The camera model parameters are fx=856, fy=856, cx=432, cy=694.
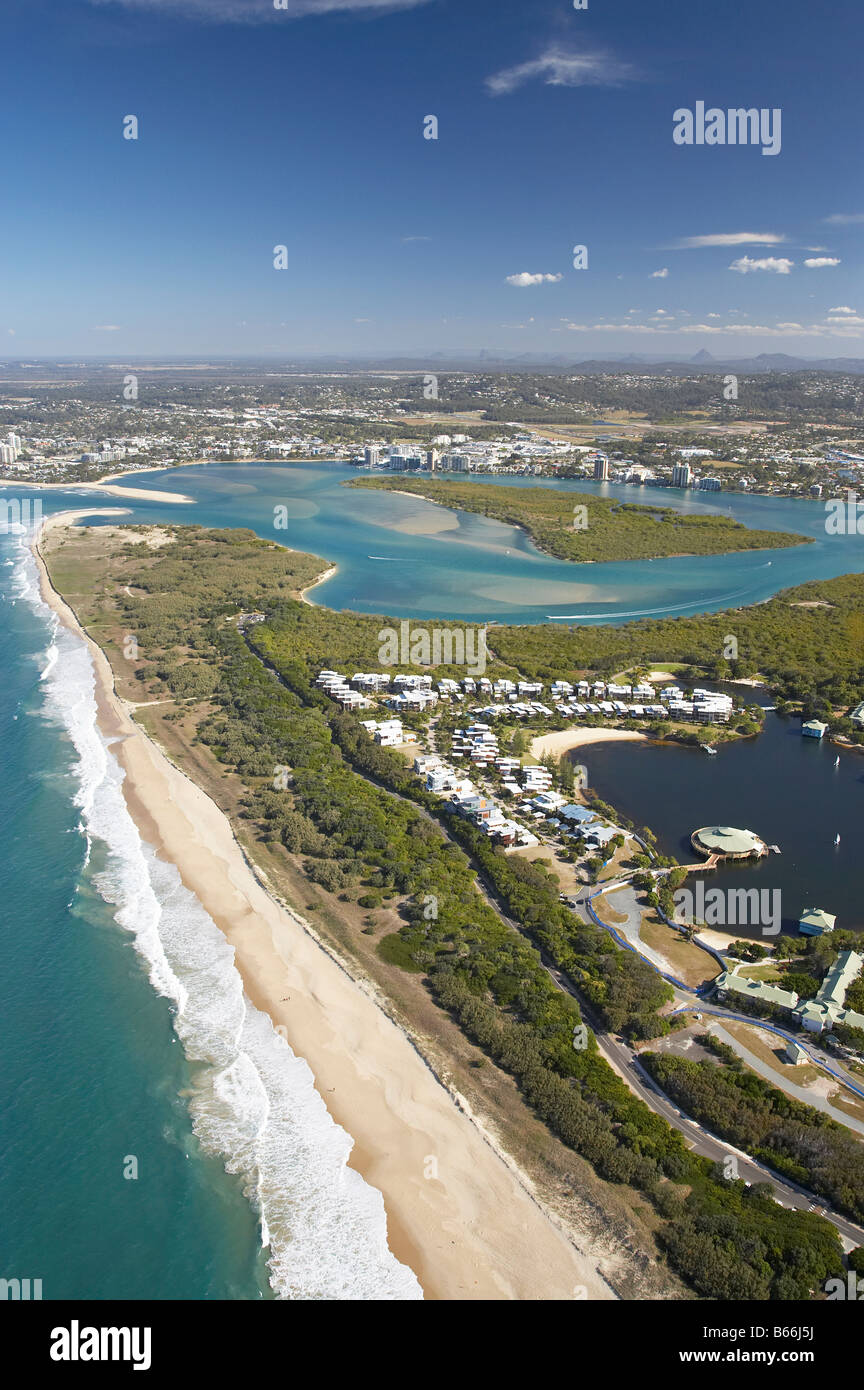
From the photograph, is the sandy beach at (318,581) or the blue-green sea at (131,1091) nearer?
the blue-green sea at (131,1091)

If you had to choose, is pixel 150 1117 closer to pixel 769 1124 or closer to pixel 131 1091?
pixel 131 1091

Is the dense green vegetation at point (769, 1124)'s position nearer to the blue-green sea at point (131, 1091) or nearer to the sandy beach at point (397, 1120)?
the sandy beach at point (397, 1120)

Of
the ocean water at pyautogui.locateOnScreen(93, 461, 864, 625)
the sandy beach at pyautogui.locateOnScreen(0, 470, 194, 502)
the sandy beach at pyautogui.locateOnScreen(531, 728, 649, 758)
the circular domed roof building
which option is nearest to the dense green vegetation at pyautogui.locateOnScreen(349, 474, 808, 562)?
the ocean water at pyautogui.locateOnScreen(93, 461, 864, 625)

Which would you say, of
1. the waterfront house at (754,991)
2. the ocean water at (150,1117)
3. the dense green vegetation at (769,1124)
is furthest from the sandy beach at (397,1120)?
the waterfront house at (754,991)

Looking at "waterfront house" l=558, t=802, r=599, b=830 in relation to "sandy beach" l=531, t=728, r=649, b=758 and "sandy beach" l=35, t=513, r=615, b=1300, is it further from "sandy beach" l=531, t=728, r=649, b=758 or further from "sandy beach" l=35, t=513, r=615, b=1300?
"sandy beach" l=35, t=513, r=615, b=1300

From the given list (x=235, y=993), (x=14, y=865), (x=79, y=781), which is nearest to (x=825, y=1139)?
(x=235, y=993)

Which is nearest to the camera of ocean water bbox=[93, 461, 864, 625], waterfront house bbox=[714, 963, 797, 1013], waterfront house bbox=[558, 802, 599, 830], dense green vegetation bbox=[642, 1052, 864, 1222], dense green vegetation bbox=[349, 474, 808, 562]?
dense green vegetation bbox=[642, 1052, 864, 1222]

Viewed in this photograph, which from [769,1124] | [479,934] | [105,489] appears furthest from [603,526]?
[769,1124]
